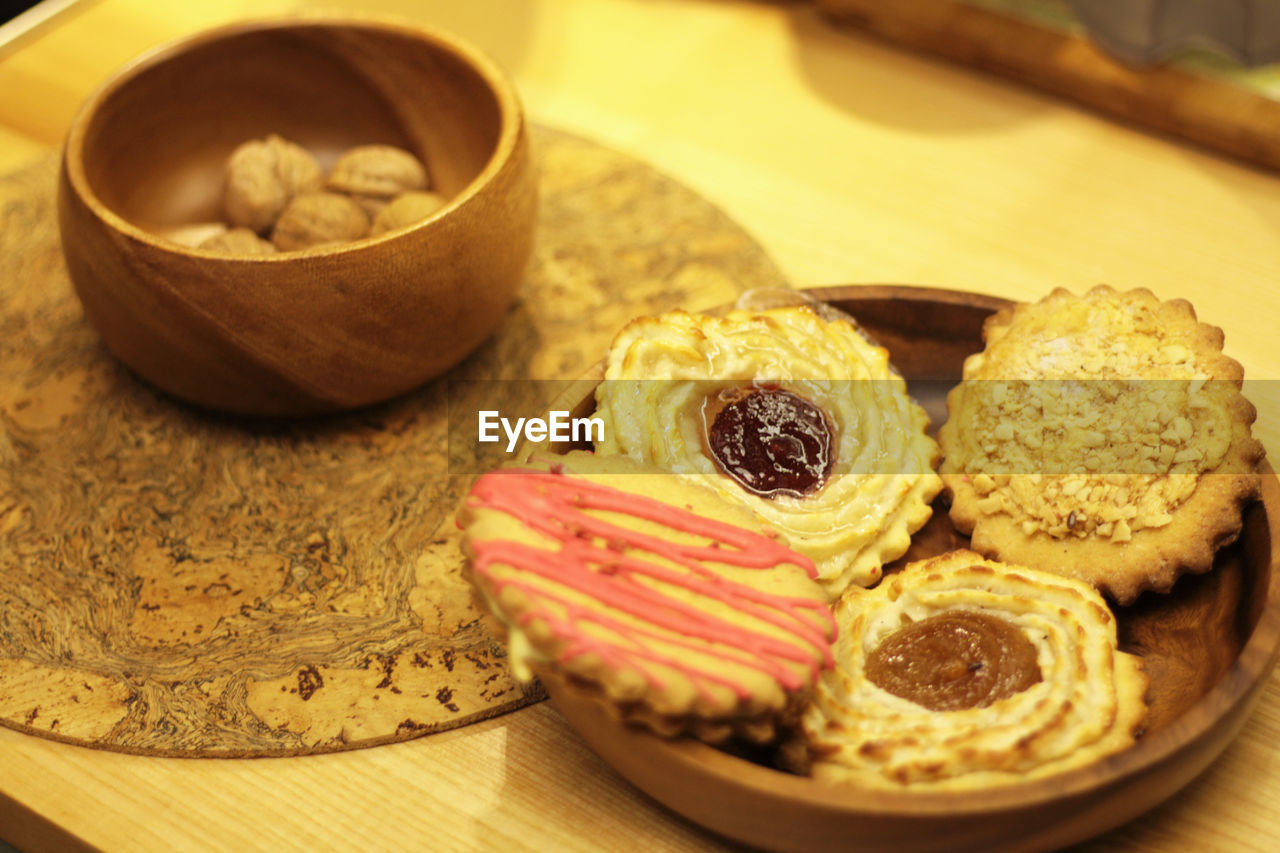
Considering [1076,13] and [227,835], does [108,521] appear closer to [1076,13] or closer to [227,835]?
[227,835]

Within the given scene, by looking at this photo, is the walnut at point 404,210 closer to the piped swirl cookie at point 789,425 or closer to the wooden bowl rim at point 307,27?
the wooden bowl rim at point 307,27

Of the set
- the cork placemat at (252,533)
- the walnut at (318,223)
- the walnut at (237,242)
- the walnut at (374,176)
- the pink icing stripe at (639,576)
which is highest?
the pink icing stripe at (639,576)

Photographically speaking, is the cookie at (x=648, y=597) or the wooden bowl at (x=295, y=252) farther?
the wooden bowl at (x=295, y=252)

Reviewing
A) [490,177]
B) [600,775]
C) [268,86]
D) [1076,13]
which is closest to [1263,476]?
[600,775]

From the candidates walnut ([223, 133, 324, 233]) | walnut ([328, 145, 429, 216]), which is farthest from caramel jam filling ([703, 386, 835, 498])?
walnut ([223, 133, 324, 233])

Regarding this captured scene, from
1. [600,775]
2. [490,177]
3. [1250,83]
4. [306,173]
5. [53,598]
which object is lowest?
[53,598]

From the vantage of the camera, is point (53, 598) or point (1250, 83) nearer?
point (53, 598)

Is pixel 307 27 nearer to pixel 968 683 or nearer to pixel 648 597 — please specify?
pixel 648 597

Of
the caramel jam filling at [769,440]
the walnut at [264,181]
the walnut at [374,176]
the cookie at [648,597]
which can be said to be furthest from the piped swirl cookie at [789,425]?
the walnut at [264,181]
